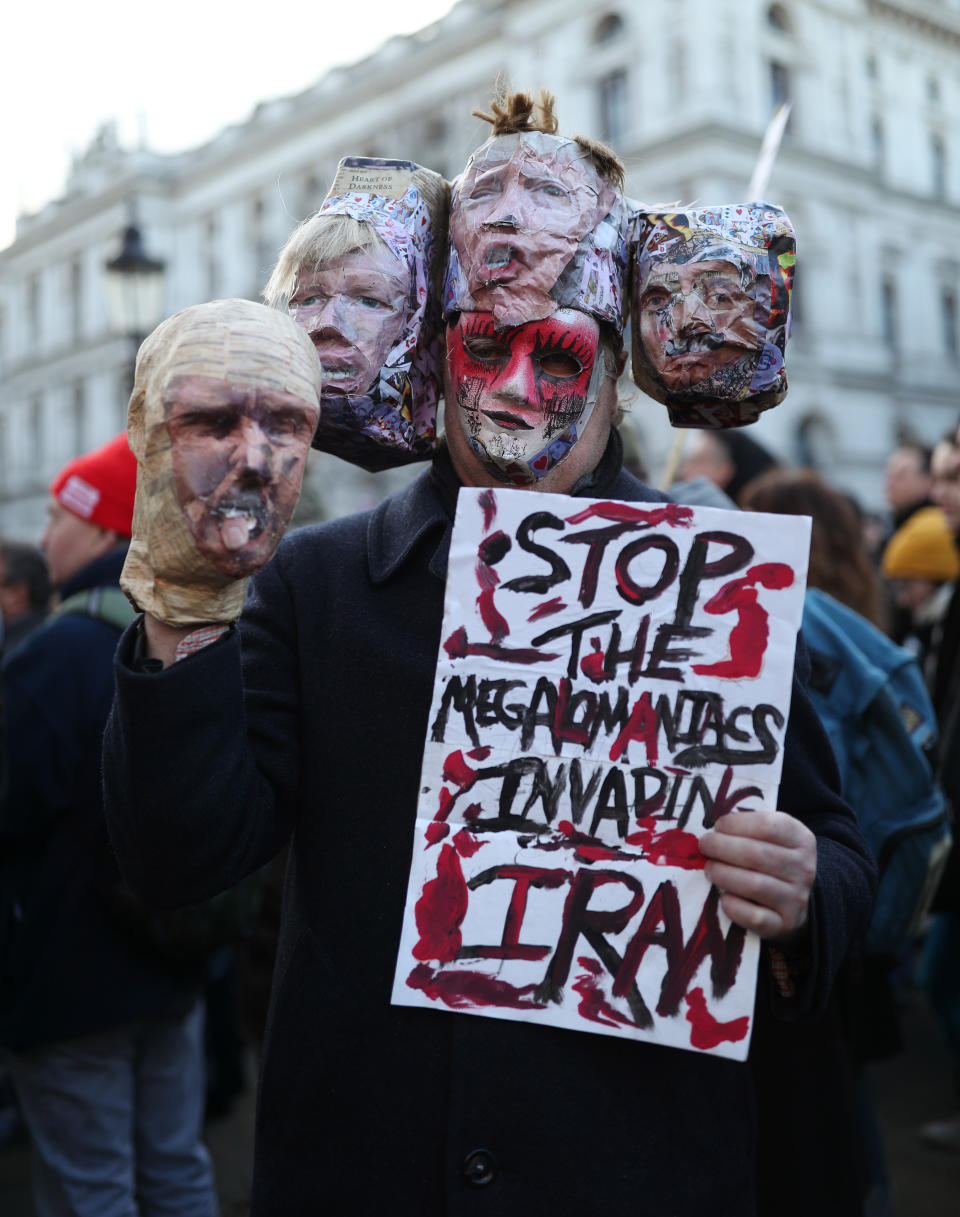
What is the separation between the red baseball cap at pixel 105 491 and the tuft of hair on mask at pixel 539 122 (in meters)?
1.71

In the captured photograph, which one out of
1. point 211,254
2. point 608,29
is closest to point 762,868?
point 608,29

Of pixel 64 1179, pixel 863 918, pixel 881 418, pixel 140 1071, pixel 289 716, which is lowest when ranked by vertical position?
pixel 64 1179

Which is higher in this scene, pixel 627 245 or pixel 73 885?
pixel 627 245

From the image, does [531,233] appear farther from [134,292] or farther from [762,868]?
[134,292]

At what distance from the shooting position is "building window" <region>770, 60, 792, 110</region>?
24.7 m

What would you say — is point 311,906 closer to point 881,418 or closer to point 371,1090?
point 371,1090

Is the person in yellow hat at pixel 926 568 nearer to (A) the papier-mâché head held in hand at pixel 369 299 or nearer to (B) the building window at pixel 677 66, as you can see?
(A) the papier-mâché head held in hand at pixel 369 299

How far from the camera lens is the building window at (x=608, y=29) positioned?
24.9 m

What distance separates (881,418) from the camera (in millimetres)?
26578

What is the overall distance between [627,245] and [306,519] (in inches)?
133

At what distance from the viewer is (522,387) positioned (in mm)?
1496

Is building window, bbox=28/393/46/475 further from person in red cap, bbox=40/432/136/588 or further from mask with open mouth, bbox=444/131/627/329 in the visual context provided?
mask with open mouth, bbox=444/131/627/329

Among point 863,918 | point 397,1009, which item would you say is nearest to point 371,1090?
point 397,1009

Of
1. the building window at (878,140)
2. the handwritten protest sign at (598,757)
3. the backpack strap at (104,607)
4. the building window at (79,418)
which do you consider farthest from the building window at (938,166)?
the handwritten protest sign at (598,757)
